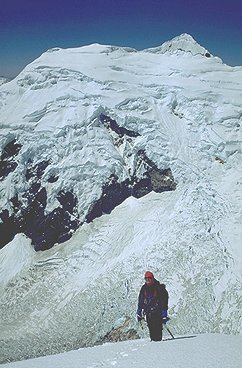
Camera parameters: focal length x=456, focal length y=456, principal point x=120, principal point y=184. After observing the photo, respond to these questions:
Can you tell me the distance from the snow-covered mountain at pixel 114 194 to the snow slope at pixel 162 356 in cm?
4087

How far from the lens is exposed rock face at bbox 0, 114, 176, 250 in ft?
274

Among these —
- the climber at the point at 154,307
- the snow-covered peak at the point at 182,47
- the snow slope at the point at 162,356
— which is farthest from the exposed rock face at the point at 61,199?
the snow slope at the point at 162,356

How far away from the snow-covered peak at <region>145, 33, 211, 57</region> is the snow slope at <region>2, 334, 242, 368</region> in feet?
336

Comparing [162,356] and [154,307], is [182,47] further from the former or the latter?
[162,356]

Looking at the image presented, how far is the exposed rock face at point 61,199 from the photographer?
83500 millimetres

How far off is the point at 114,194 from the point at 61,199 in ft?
32.2

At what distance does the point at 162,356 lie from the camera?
12.0 metres

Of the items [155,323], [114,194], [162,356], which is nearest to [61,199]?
[114,194]

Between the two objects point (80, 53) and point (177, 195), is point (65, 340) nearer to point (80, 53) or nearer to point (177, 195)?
point (177, 195)

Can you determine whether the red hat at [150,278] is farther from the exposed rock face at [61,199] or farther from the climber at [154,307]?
the exposed rock face at [61,199]

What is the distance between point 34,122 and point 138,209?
92.2 ft

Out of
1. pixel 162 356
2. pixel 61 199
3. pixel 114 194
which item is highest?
pixel 61 199

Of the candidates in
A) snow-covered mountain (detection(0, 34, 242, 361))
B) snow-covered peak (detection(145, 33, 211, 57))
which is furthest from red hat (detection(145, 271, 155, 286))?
snow-covered peak (detection(145, 33, 211, 57))

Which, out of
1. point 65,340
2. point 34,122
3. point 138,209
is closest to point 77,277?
point 65,340
